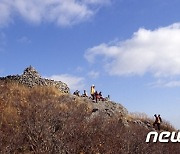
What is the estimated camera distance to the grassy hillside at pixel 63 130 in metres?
22.2

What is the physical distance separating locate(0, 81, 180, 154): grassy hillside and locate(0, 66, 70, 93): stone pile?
5249 mm

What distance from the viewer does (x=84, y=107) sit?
30516mm

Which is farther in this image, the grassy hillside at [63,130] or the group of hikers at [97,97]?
the group of hikers at [97,97]

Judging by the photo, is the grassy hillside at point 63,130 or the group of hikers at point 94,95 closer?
the grassy hillside at point 63,130

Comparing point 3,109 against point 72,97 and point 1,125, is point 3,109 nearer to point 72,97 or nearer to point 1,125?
point 1,125

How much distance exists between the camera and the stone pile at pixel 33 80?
36500mm

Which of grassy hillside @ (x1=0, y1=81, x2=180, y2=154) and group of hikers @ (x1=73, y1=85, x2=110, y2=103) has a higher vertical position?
group of hikers @ (x1=73, y1=85, x2=110, y2=103)

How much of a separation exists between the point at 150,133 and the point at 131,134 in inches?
117

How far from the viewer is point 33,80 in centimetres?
3697

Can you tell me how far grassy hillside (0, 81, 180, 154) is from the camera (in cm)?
2219

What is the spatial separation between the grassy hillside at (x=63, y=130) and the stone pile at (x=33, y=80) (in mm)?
5249

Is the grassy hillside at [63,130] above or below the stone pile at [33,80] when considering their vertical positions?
below

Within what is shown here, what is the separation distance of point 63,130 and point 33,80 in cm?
1409

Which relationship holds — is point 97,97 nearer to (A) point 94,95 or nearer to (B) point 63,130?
(A) point 94,95
